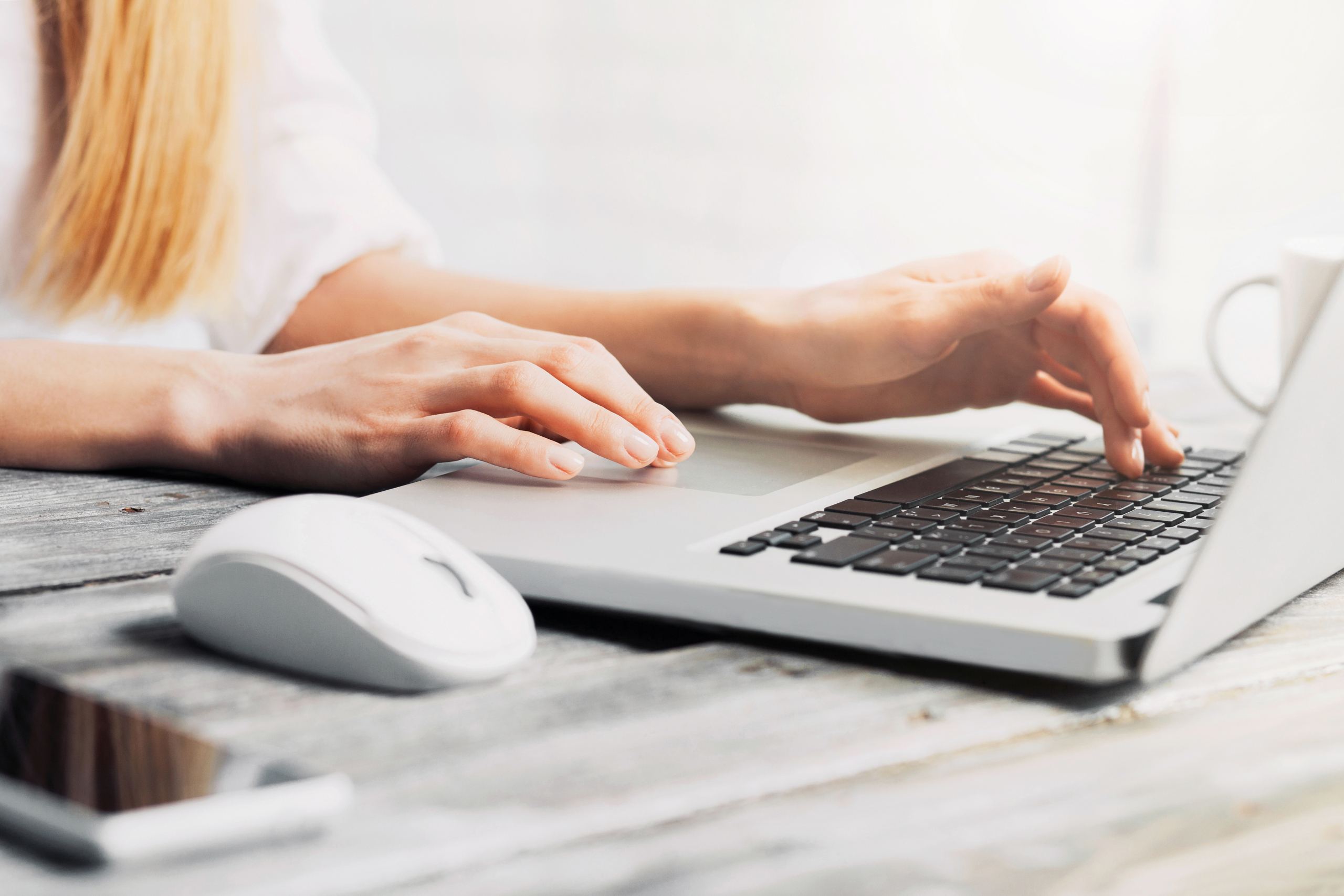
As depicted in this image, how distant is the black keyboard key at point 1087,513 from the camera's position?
1.69 feet

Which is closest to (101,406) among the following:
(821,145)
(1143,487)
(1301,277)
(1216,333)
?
(1143,487)

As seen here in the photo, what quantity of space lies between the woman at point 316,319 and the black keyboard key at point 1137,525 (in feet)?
0.43

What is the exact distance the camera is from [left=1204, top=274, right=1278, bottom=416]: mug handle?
34.0 inches

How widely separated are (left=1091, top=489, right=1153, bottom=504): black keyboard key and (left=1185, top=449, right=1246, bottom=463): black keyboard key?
118mm

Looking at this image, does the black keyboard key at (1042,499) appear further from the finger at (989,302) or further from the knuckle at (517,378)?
the knuckle at (517,378)

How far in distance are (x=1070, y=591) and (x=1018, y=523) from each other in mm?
110

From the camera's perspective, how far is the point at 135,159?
3.16 ft

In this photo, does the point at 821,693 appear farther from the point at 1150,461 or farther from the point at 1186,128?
the point at 1186,128

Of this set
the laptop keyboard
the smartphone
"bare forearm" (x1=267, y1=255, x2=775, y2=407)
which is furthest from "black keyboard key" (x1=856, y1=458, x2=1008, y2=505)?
the smartphone

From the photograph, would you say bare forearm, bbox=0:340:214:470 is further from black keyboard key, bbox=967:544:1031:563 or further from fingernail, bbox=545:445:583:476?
black keyboard key, bbox=967:544:1031:563

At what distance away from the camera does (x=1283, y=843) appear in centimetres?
28

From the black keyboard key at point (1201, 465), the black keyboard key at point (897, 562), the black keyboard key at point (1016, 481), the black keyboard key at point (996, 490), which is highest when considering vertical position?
the black keyboard key at point (897, 562)

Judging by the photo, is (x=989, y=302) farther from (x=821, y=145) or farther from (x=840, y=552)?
(x=821, y=145)

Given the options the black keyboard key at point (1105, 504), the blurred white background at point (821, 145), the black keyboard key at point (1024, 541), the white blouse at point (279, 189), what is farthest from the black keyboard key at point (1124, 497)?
the blurred white background at point (821, 145)
